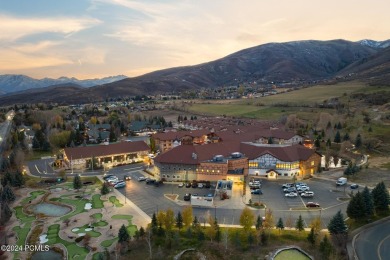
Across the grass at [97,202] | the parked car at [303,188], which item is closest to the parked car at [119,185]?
the grass at [97,202]

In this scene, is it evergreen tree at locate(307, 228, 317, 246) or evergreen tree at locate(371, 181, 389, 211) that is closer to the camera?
evergreen tree at locate(307, 228, 317, 246)

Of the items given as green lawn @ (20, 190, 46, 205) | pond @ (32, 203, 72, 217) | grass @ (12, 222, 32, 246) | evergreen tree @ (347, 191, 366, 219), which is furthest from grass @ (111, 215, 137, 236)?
evergreen tree @ (347, 191, 366, 219)

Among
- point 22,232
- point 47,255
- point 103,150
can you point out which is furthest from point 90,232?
point 103,150

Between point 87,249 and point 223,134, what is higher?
point 223,134

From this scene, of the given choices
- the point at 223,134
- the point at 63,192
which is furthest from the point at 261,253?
the point at 223,134

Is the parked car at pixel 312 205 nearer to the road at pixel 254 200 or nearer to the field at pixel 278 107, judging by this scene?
the road at pixel 254 200

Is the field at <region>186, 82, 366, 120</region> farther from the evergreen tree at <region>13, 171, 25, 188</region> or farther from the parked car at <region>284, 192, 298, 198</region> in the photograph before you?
the evergreen tree at <region>13, 171, 25, 188</region>

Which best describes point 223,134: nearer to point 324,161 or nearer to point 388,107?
point 324,161
